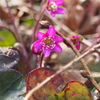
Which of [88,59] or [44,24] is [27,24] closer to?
[88,59]

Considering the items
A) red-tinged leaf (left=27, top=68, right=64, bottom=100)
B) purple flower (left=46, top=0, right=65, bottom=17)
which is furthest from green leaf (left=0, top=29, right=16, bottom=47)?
red-tinged leaf (left=27, top=68, right=64, bottom=100)

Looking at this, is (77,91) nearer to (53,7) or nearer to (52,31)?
(52,31)

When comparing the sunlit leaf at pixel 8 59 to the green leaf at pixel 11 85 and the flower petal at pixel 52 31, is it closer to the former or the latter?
the green leaf at pixel 11 85

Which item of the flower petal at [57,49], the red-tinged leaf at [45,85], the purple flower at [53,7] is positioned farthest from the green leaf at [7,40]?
the red-tinged leaf at [45,85]

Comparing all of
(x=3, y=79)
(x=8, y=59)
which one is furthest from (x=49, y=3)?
(x=3, y=79)

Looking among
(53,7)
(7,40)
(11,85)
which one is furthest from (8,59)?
(7,40)

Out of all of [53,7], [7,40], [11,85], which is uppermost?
[53,7]
